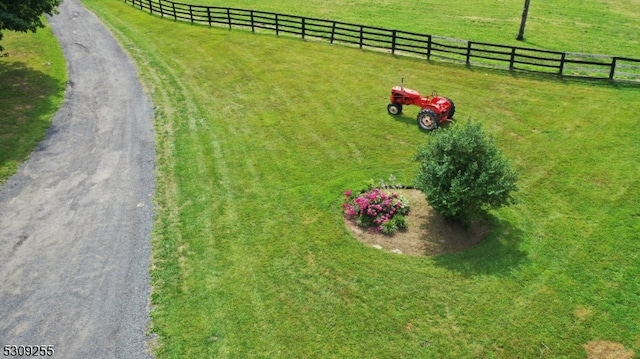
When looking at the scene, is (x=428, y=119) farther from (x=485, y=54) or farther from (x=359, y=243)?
(x=485, y=54)

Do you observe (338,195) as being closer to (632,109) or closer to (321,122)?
(321,122)

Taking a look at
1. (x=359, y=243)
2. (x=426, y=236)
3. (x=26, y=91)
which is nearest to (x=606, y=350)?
(x=426, y=236)

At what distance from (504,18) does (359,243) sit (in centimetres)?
3157

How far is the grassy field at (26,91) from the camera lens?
18194mm

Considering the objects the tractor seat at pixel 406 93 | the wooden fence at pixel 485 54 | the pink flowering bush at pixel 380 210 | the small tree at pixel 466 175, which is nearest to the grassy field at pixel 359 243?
the pink flowering bush at pixel 380 210

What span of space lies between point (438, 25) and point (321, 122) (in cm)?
1953

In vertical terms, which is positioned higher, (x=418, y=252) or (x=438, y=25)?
(x=438, y=25)

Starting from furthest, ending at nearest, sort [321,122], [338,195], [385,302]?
Answer: [321,122]
[338,195]
[385,302]

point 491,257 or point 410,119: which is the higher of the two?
point 410,119

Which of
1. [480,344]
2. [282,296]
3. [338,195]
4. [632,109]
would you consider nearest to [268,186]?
[338,195]

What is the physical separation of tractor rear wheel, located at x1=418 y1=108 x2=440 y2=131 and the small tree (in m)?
5.58

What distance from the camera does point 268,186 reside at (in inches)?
606

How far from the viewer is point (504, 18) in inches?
1484

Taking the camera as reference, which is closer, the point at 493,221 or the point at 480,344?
the point at 480,344
